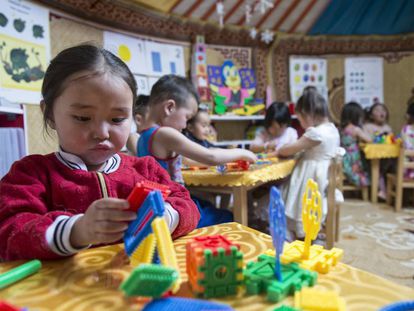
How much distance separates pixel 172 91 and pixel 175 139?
0.24m

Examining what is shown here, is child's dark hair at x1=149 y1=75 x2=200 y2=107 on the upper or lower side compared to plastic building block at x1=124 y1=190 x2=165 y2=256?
upper

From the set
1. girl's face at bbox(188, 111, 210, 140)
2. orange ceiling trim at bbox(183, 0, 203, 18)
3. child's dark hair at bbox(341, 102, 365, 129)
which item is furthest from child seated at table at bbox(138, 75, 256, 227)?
child's dark hair at bbox(341, 102, 365, 129)

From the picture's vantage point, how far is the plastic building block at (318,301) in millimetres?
323

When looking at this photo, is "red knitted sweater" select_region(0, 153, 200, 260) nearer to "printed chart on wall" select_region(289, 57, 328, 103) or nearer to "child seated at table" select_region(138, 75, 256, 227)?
"child seated at table" select_region(138, 75, 256, 227)

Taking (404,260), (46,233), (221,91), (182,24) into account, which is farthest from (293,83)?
(46,233)

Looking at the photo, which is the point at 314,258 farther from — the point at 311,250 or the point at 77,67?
the point at 77,67

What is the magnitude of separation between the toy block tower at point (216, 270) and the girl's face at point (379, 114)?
→ 3680 millimetres

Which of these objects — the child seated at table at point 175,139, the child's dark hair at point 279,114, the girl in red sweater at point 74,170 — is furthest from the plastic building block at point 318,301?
the child's dark hair at point 279,114

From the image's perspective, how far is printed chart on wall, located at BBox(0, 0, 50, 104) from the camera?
72.6 inches

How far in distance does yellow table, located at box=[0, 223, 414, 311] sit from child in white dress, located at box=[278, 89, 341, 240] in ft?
4.72

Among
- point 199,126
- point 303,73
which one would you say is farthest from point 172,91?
point 303,73

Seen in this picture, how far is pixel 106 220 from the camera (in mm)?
413

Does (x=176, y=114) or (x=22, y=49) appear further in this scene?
(x=22, y=49)

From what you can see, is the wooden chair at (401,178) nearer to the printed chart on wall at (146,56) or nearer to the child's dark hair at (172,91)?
the printed chart on wall at (146,56)
